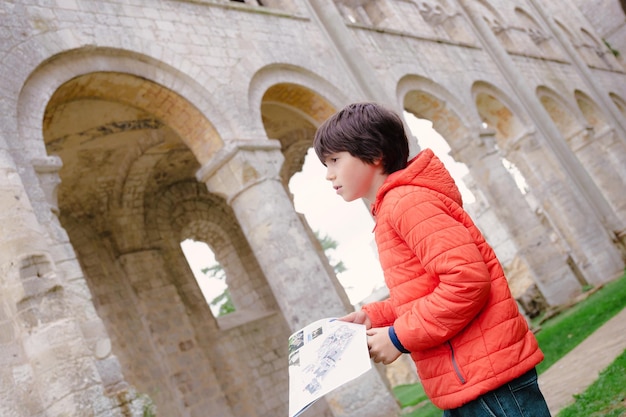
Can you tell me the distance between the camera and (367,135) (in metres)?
1.82

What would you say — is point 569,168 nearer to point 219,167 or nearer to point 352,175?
point 219,167

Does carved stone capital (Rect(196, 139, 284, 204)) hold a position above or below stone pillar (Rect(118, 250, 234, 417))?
above

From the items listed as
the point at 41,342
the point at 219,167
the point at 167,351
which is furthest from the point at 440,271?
the point at 167,351

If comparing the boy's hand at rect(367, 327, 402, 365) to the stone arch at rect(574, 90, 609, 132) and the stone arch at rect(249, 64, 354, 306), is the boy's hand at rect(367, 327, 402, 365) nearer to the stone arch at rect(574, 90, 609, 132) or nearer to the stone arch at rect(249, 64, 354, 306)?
the stone arch at rect(249, 64, 354, 306)

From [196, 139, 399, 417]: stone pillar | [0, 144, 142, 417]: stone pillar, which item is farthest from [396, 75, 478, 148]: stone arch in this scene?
[0, 144, 142, 417]: stone pillar

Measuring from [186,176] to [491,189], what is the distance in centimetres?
619

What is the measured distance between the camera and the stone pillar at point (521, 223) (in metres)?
10.7

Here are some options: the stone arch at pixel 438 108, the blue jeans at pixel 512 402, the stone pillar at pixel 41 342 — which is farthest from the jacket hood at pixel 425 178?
the stone arch at pixel 438 108

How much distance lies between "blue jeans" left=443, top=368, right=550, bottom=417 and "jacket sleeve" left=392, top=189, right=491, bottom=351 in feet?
0.72

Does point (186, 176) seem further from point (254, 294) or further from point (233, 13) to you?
point (233, 13)

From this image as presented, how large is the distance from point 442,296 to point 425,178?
0.38 metres

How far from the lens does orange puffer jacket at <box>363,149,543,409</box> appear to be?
156 centimetres

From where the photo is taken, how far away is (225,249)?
39.3 ft

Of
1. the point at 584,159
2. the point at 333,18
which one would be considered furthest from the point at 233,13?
the point at 584,159
